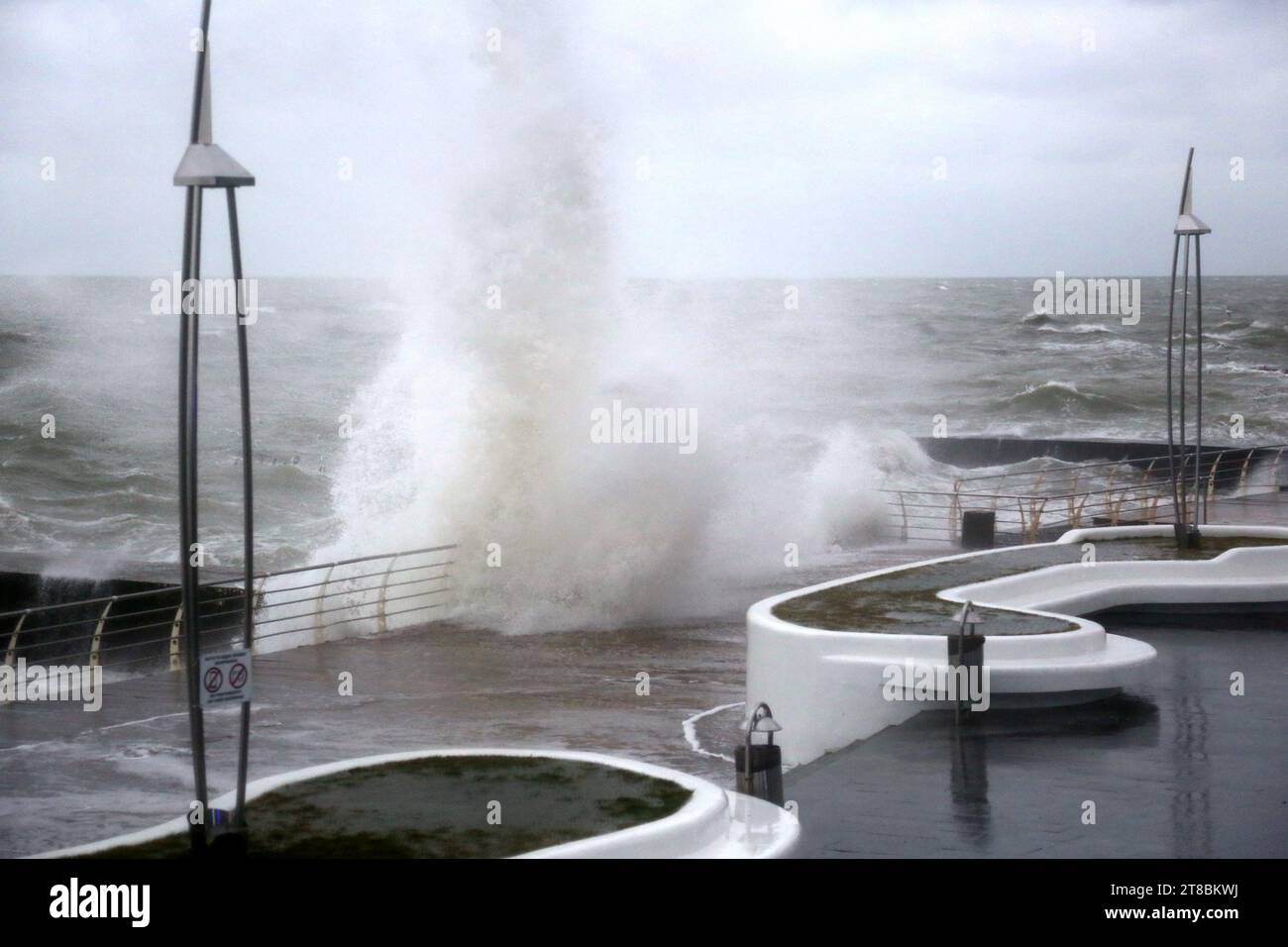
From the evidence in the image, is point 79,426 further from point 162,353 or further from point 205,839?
point 205,839

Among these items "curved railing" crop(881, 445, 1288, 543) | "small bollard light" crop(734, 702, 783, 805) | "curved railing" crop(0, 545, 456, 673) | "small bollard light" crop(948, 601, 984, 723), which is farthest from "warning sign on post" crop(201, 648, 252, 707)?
"curved railing" crop(881, 445, 1288, 543)

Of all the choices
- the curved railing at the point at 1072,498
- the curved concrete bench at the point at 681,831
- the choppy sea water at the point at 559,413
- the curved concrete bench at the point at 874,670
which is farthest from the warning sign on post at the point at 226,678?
the curved railing at the point at 1072,498

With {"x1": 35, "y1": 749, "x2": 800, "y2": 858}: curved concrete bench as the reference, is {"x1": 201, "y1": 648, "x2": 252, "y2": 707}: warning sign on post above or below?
above

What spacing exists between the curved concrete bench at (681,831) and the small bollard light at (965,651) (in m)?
2.89

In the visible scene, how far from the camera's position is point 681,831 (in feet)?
19.3

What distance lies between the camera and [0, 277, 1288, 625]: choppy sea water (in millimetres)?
19953

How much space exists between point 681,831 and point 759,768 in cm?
128

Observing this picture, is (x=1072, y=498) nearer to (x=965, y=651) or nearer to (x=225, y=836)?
(x=965, y=651)

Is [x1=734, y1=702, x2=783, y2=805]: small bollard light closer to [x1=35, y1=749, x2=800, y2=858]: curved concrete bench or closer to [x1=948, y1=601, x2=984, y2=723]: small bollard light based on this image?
[x1=35, y1=749, x2=800, y2=858]: curved concrete bench

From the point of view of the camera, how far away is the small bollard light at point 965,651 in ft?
30.3

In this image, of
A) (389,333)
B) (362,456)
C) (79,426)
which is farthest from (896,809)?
(389,333)

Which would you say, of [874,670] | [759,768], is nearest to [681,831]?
[759,768]

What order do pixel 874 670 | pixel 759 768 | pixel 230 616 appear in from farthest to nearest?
pixel 230 616
pixel 874 670
pixel 759 768

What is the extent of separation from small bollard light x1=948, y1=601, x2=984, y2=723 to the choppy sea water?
29.5 ft
